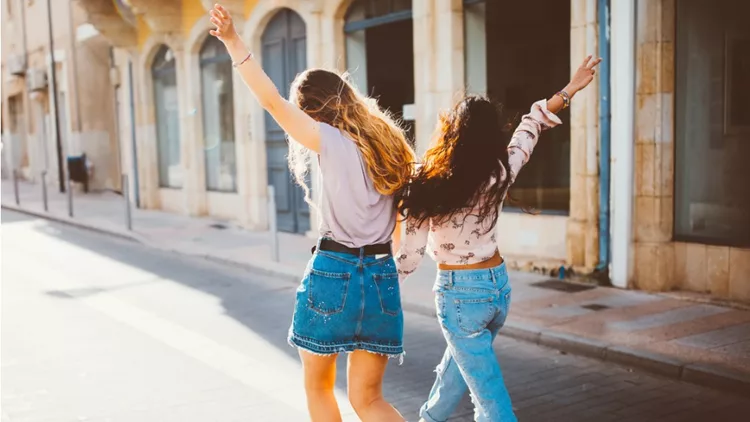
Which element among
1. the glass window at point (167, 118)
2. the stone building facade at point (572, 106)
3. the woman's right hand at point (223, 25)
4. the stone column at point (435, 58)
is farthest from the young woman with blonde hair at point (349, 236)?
the glass window at point (167, 118)

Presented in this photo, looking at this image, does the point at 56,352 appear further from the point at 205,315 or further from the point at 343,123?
the point at 343,123

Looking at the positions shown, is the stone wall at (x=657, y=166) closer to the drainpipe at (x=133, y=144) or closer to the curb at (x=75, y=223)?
the curb at (x=75, y=223)

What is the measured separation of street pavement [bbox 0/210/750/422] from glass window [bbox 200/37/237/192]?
7569 millimetres

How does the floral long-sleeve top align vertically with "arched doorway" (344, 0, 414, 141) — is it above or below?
below

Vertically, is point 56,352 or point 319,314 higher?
point 319,314

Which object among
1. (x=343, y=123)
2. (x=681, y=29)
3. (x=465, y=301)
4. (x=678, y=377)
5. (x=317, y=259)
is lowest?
(x=678, y=377)

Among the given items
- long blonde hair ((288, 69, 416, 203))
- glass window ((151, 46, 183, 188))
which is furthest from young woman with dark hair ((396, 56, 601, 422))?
glass window ((151, 46, 183, 188))

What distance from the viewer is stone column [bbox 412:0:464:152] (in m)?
10.9

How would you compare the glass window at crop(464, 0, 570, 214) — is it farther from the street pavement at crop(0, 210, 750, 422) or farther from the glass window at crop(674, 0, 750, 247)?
the street pavement at crop(0, 210, 750, 422)

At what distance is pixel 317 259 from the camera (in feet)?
10.4

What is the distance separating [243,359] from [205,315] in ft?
5.95

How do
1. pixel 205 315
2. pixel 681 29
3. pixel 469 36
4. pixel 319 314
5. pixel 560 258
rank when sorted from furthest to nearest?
pixel 469 36
pixel 560 258
pixel 681 29
pixel 205 315
pixel 319 314

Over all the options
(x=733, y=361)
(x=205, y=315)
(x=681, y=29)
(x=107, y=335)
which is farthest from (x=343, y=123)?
(x=681, y=29)

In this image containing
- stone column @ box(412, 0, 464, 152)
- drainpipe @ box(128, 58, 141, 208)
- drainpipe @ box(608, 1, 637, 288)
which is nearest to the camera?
drainpipe @ box(608, 1, 637, 288)
